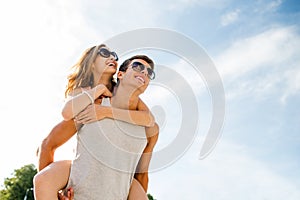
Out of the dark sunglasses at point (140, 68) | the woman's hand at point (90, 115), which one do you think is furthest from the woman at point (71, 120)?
the dark sunglasses at point (140, 68)

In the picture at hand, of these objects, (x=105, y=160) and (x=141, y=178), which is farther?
(x=141, y=178)

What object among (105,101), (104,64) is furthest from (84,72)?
(105,101)

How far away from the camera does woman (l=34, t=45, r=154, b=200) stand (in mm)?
4511

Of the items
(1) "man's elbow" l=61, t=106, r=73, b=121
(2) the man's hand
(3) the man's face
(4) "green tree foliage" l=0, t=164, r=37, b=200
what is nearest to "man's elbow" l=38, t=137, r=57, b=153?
(1) "man's elbow" l=61, t=106, r=73, b=121

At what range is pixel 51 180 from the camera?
4520mm

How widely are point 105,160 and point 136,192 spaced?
2.14 feet

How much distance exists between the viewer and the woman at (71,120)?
4.51m

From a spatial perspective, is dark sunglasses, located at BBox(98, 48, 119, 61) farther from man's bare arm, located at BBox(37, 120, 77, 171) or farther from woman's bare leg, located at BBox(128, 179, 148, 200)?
woman's bare leg, located at BBox(128, 179, 148, 200)

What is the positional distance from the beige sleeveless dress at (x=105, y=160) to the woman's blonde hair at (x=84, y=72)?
0.62 meters

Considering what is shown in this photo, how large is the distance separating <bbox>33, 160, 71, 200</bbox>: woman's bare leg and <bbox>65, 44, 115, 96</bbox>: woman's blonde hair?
100cm

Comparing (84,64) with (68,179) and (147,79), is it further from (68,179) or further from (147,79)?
(68,179)

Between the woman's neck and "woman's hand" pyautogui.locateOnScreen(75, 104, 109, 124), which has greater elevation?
the woman's neck

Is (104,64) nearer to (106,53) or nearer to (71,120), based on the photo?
(106,53)

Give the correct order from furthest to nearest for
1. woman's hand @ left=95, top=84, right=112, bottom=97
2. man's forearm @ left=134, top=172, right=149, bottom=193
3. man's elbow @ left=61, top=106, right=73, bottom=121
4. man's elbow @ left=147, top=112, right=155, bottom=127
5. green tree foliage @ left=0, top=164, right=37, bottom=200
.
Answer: green tree foliage @ left=0, top=164, right=37, bottom=200 < man's forearm @ left=134, top=172, right=149, bottom=193 < man's elbow @ left=147, top=112, right=155, bottom=127 < woman's hand @ left=95, top=84, right=112, bottom=97 < man's elbow @ left=61, top=106, right=73, bottom=121
